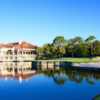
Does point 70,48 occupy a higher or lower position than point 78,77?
higher

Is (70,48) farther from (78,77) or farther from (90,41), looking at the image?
(78,77)

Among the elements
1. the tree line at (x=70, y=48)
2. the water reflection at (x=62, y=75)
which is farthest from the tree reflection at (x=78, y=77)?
the tree line at (x=70, y=48)

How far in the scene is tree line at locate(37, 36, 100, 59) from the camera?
74562 millimetres

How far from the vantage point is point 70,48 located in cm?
7981

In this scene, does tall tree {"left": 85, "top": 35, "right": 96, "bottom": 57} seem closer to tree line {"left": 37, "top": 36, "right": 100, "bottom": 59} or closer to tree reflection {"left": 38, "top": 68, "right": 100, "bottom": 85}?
tree line {"left": 37, "top": 36, "right": 100, "bottom": 59}

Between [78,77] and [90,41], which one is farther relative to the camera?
[90,41]

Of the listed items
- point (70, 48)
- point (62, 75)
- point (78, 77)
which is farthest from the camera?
point (70, 48)

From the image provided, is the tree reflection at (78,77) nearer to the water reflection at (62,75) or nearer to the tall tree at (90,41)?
the water reflection at (62,75)

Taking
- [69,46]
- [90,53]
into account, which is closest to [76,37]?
[69,46]

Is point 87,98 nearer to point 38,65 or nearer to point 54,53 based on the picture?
point 38,65

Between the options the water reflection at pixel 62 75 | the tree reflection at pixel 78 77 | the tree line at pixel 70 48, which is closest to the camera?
the tree reflection at pixel 78 77

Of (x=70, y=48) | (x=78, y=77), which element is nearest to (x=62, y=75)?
(x=78, y=77)

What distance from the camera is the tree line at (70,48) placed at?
245 feet

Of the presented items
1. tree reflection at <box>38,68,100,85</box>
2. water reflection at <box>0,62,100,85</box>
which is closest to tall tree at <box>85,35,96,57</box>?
water reflection at <box>0,62,100,85</box>
